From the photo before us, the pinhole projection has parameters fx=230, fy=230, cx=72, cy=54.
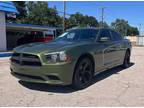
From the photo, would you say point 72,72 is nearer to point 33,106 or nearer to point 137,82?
point 33,106

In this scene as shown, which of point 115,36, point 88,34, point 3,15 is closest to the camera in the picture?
point 88,34

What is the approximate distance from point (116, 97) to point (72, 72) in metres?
1.15

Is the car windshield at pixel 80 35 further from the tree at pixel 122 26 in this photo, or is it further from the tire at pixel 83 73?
the tree at pixel 122 26

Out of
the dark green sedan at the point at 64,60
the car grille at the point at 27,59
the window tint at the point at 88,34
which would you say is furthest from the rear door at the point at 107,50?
the car grille at the point at 27,59

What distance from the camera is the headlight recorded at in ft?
17.1

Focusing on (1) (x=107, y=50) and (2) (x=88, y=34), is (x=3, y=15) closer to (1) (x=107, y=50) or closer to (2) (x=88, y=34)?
(2) (x=88, y=34)

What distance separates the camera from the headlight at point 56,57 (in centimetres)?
520

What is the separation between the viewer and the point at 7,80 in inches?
263

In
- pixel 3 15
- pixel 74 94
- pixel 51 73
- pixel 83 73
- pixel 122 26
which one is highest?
pixel 122 26

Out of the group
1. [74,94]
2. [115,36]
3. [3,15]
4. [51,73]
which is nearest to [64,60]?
[51,73]

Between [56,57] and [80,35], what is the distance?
1967 mm

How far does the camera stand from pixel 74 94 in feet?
17.5

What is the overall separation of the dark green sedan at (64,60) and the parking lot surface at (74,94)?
1.00ft

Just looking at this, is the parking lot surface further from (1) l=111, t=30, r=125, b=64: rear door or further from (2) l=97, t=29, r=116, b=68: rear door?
(1) l=111, t=30, r=125, b=64: rear door
